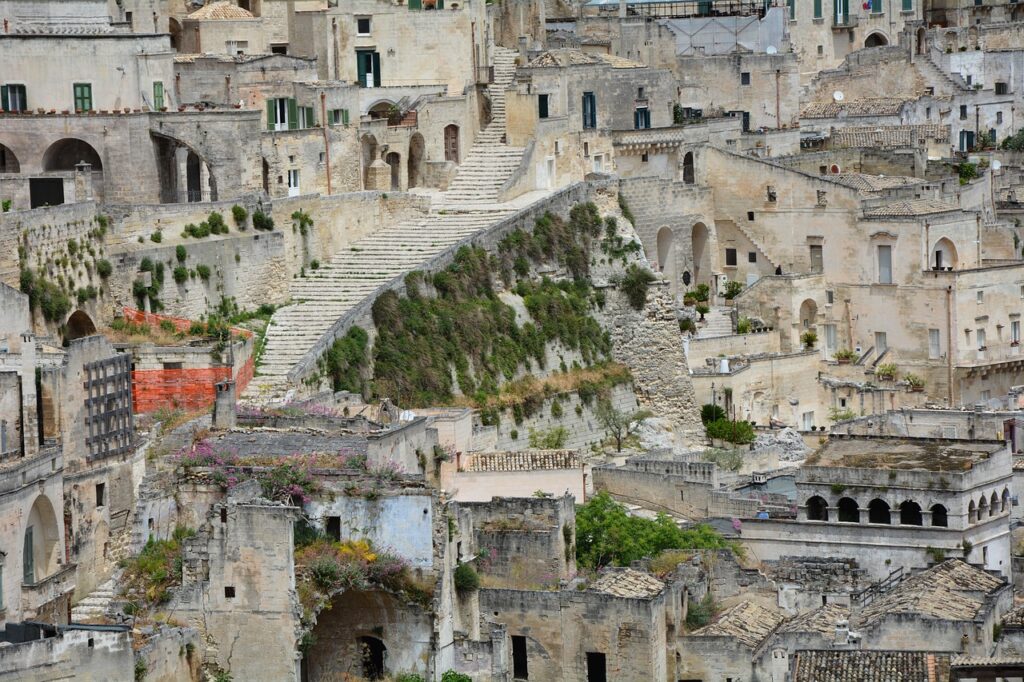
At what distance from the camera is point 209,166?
83.3 meters

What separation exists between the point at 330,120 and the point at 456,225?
13.8 feet

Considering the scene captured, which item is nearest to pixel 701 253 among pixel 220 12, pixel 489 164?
pixel 489 164

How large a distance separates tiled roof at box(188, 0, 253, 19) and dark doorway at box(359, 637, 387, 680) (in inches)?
1480

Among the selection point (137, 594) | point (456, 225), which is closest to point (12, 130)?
point (456, 225)

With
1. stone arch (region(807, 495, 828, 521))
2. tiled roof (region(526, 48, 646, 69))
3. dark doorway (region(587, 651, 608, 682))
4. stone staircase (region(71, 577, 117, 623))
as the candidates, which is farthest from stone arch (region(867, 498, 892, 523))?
tiled roof (region(526, 48, 646, 69))

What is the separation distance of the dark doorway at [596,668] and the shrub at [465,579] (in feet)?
8.27

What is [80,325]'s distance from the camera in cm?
7562

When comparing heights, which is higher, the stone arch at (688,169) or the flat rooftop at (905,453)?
the stone arch at (688,169)

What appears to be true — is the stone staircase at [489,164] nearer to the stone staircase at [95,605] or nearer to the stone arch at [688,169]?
the stone arch at [688,169]

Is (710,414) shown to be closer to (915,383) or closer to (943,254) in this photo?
(915,383)

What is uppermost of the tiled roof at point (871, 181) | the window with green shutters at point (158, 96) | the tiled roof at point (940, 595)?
the window with green shutters at point (158, 96)

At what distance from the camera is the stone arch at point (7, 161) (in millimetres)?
81438

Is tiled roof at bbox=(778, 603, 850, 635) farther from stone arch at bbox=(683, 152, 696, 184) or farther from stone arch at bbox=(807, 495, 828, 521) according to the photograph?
stone arch at bbox=(683, 152, 696, 184)

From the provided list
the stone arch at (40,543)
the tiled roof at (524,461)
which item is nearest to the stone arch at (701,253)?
the tiled roof at (524,461)
